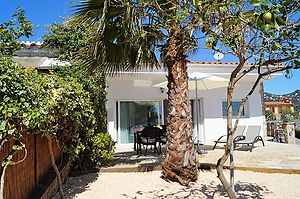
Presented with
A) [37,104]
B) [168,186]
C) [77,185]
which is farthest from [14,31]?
[168,186]

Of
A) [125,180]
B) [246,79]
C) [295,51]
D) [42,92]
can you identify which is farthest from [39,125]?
[246,79]

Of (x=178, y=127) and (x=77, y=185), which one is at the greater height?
(x=178, y=127)

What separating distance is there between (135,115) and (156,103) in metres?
1.52

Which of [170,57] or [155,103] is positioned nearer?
[170,57]

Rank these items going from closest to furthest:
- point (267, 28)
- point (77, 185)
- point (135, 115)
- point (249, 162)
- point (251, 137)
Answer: point (267, 28), point (77, 185), point (249, 162), point (251, 137), point (135, 115)

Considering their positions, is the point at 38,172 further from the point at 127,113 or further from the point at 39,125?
the point at 127,113

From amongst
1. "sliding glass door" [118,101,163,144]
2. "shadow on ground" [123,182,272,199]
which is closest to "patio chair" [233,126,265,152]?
"sliding glass door" [118,101,163,144]

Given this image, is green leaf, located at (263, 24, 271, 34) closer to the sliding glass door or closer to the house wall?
the house wall

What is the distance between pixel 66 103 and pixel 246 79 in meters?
14.8

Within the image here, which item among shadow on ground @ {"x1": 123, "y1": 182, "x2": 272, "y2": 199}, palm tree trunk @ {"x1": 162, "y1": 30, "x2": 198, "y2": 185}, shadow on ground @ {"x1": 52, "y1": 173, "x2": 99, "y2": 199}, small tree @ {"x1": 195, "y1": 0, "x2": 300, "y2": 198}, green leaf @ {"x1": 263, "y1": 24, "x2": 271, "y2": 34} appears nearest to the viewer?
green leaf @ {"x1": 263, "y1": 24, "x2": 271, "y2": 34}

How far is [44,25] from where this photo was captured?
12547mm

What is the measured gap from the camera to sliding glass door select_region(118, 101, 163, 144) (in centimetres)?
1652

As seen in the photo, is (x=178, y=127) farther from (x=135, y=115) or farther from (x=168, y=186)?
(x=135, y=115)

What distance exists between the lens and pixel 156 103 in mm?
17172
